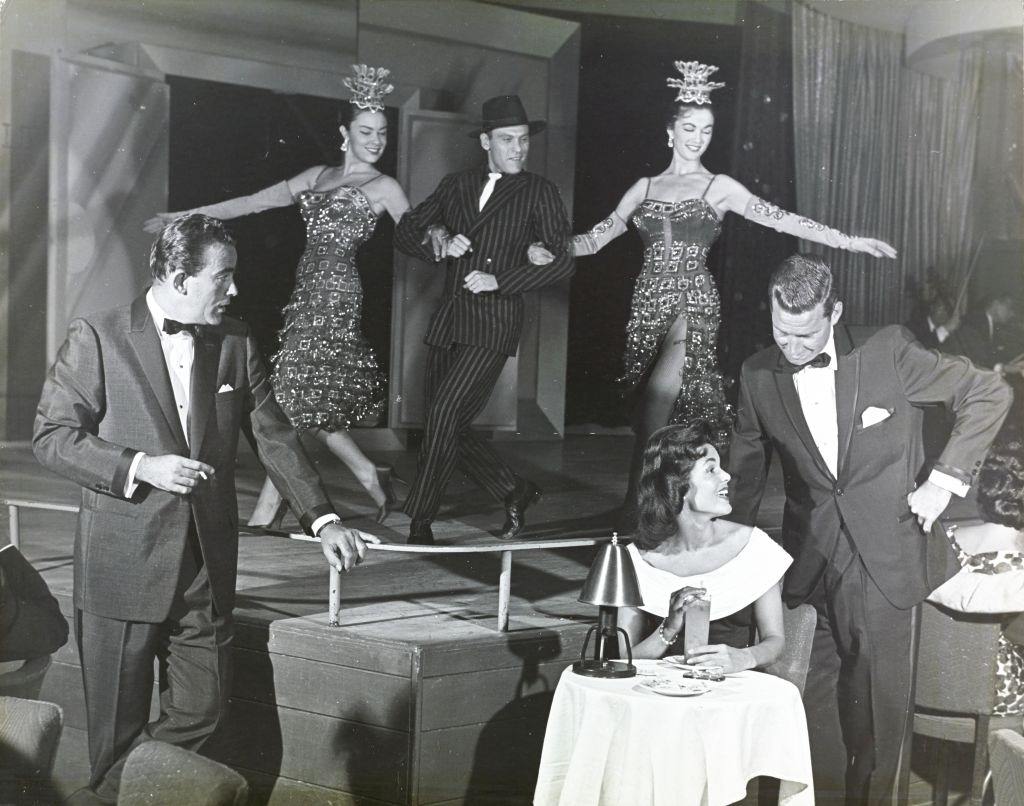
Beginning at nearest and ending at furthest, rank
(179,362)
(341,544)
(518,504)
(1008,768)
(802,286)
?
1. (1008,768)
2. (341,544)
3. (179,362)
4. (802,286)
5. (518,504)

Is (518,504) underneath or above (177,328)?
underneath

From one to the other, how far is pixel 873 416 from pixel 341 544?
1889mm

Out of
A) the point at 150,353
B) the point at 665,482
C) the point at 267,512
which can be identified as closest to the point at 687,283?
the point at 665,482

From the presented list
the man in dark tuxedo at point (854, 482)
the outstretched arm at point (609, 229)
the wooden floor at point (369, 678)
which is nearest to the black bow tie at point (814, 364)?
the man in dark tuxedo at point (854, 482)

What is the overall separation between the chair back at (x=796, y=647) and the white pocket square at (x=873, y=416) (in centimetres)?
68

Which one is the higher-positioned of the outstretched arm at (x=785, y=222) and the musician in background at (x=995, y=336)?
the outstretched arm at (x=785, y=222)

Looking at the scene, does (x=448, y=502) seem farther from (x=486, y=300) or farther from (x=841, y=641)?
(x=841, y=641)

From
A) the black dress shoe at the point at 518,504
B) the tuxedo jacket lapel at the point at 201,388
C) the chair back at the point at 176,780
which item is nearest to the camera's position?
the chair back at the point at 176,780

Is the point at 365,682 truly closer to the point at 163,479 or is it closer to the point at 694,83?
the point at 163,479

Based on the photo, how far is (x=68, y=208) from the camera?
4.35 metres

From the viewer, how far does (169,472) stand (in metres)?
3.97

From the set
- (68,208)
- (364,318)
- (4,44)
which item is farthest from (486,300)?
(4,44)

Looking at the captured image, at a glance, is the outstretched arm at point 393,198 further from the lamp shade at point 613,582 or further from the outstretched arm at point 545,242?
the lamp shade at point 613,582

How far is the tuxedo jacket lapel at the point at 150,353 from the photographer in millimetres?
4000
